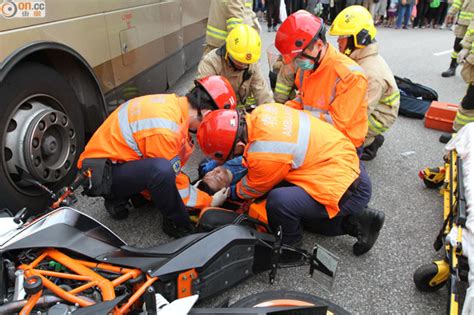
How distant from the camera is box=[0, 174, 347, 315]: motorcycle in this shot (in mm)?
1600

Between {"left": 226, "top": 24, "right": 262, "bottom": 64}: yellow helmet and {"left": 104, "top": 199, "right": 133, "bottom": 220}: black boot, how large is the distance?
1.79m

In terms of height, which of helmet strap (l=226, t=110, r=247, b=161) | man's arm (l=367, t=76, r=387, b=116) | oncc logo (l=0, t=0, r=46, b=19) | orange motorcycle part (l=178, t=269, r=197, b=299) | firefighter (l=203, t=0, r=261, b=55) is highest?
oncc logo (l=0, t=0, r=46, b=19)

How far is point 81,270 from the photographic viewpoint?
5.93 ft

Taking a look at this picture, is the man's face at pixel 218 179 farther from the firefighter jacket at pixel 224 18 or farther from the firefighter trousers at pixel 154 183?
the firefighter jacket at pixel 224 18

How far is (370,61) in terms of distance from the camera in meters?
3.89

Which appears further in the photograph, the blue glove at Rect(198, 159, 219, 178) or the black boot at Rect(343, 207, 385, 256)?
the blue glove at Rect(198, 159, 219, 178)

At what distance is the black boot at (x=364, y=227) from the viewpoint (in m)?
2.59

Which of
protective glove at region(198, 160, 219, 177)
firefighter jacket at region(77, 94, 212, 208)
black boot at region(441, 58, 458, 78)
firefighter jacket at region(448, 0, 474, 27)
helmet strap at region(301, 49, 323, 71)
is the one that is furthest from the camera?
black boot at region(441, 58, 458, 78)

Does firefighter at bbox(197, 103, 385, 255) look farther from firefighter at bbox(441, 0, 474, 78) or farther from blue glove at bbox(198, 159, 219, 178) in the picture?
firefighter at bbox(441, 0, 474, 78)

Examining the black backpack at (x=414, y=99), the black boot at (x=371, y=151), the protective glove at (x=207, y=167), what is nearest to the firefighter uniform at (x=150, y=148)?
the protective glove at (x=207, y=167)

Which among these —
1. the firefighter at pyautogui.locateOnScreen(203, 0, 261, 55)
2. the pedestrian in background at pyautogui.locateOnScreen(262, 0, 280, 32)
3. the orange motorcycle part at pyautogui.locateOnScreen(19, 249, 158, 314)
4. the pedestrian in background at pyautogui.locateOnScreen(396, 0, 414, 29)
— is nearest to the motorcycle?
the orange motorcycle part at pyautogui.locateOnScreen(19, 249, 158, 314)

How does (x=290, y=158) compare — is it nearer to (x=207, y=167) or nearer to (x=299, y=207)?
(x=299, y=207)

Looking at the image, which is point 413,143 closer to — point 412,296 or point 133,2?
point 412,296

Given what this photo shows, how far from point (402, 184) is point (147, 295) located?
292 cm
